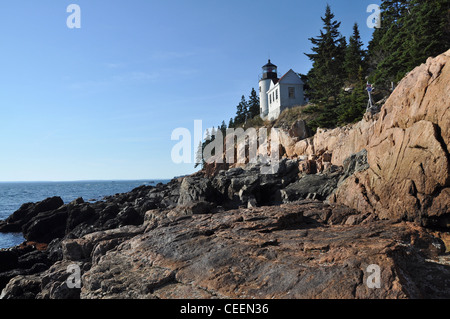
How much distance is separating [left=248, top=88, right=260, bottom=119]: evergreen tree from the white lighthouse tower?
13.2m

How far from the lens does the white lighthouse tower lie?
188ft

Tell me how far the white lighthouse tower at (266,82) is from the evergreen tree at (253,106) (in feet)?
43.3

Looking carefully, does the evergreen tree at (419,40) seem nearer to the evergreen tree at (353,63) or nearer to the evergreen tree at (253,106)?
the evergreen tree at (353,63)

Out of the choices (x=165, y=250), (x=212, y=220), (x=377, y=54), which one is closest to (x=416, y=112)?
(x=212, y=220)

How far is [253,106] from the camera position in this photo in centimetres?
7400

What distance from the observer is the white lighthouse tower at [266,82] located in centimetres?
5722

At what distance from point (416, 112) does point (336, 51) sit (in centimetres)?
4066

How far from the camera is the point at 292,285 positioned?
6.82 metres

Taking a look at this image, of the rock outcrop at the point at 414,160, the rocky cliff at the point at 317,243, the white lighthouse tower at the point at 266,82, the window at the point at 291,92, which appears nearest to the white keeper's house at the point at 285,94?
the window at the point at 291,92

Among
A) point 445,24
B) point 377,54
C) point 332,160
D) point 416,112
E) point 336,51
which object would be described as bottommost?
point 332,160

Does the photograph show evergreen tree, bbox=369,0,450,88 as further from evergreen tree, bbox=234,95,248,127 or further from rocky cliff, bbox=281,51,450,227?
evergreen tree, bbox=234,95,248,127

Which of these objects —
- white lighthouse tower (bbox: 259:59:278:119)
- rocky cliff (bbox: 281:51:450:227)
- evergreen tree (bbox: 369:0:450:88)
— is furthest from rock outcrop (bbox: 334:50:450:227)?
white lighthouse tower (bbox: 259:59:278:119)

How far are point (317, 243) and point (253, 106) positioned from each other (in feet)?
220
